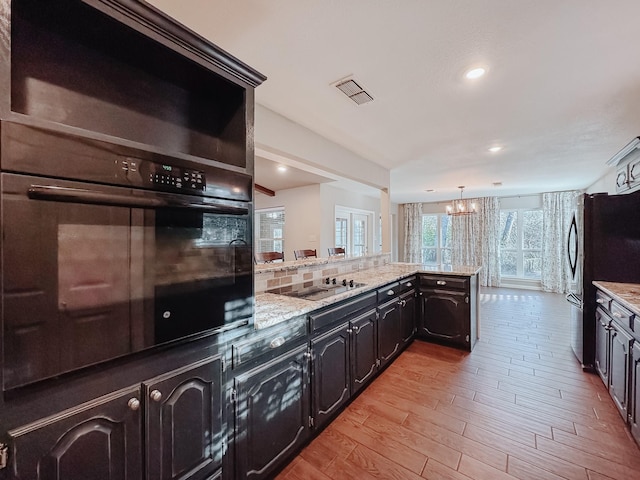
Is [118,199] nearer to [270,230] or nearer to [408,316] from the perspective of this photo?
[408,316]

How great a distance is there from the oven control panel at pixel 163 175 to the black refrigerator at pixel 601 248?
347 centimetres

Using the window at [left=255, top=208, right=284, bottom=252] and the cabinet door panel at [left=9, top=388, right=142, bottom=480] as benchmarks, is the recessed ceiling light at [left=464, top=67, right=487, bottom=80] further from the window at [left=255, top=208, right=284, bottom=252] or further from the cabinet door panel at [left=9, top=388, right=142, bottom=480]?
the window at [left=255, top=208, right=284, bottom=252]

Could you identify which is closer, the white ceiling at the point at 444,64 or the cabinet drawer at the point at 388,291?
the white ceiling at the point at 444,64

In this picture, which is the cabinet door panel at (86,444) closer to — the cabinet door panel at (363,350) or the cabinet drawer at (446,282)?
the cabinet door panel at (363,350)

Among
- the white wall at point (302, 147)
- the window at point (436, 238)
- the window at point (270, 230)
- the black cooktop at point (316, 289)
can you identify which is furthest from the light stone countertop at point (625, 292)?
the window at point (436, 238)

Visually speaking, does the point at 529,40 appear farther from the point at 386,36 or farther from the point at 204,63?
the point at 204,63

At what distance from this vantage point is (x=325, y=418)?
1.89 meters

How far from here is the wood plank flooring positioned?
5.30 feet

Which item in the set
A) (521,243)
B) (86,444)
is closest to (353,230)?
(521,243)

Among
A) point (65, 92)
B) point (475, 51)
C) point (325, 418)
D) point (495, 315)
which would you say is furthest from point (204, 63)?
point (495, 315)

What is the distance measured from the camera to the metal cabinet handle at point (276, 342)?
4.86ft

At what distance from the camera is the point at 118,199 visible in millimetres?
923

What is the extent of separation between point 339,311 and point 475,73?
6.21 feet

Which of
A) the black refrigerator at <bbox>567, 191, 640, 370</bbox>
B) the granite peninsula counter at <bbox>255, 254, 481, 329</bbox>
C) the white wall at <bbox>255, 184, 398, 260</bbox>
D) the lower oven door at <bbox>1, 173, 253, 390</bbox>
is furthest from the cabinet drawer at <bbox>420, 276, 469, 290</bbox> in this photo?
the lower oven door at <bbox>1, 173, 253, 390</bbox>
